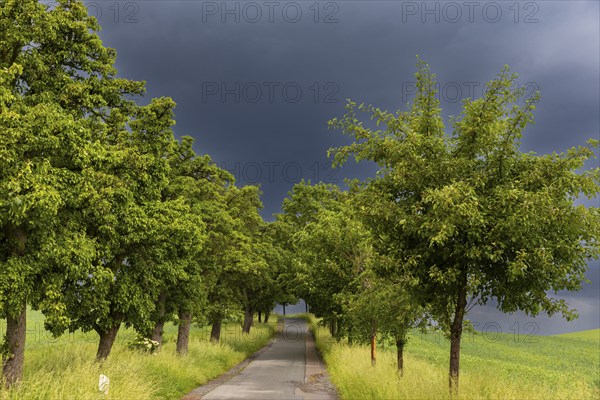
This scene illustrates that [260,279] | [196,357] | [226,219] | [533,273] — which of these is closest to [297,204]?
[260,279]

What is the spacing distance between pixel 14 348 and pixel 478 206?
12428 millimetres

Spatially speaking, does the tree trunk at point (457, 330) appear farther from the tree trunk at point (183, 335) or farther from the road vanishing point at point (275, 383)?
the tree trunk at point (183, 335)

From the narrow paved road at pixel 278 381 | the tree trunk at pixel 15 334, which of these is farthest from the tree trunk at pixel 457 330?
the tree trunk at pixel 15 334

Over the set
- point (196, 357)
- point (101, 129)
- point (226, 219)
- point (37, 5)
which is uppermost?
point (37, 5)

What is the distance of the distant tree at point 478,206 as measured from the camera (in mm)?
8273

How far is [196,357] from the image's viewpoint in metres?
24.3

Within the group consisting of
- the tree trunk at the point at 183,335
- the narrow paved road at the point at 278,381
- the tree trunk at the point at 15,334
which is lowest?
the narrow paved road at the point at 278,381

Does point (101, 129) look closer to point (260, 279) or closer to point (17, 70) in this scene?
point (17, 70)

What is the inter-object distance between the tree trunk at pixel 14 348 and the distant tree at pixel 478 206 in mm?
9970

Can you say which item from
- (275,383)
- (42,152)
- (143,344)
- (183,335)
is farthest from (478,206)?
(183,335)

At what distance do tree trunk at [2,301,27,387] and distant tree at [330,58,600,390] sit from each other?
997 centimetres

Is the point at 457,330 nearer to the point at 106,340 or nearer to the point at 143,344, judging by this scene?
the point at 106,340

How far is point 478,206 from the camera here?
8906 millimetres

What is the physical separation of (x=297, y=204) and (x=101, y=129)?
1503 inches
